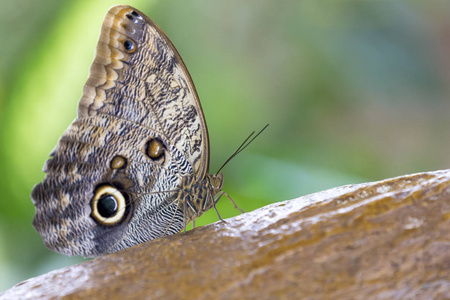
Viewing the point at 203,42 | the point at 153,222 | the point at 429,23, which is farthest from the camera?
the point at 429,23

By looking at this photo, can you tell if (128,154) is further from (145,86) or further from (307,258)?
(307,258)

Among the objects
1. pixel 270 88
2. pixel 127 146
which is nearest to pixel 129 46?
pixel 127 146

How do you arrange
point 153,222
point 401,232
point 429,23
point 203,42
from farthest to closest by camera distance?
point 429,23 < point 203,42 < point 153,222 < point 401,232

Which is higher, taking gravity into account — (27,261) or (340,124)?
(340,124)

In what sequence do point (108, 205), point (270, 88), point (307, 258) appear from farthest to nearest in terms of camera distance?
point (270, 88) < point (108, 205) < point (307, 258)

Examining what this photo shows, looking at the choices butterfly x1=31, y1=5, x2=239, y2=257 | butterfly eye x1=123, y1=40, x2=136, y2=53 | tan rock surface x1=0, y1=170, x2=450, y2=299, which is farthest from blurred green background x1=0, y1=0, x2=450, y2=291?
tan rock surface x1=0, y1=170, x2=450, y2=299

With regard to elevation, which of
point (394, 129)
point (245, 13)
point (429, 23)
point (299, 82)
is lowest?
point (394, 129)

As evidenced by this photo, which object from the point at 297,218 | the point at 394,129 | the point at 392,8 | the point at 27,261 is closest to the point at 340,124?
the point at 394,129

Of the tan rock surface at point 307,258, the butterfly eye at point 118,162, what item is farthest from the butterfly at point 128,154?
the tan rock surface at point 307,258

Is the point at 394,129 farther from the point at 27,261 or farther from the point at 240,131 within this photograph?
the point at 27,261
